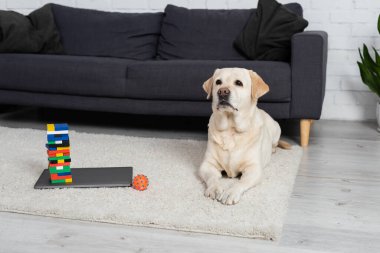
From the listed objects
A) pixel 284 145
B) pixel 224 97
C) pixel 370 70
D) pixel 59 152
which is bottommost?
pixel 284 145

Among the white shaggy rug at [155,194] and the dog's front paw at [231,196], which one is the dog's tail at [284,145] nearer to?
the white shaggy rug at [155,194]

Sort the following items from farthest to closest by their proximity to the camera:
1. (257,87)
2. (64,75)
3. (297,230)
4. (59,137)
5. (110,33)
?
(110,33) < (64,75) < (257,87) < (59,137) < (297,230)

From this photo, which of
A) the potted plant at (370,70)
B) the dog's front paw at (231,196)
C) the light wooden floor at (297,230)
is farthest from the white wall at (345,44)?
the dog's front paw at (231,196)

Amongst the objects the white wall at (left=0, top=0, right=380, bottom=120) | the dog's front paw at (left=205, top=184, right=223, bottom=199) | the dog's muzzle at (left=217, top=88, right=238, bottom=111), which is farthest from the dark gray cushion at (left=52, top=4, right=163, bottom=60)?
the dog's front paw at (left=205, top=184, right=223, bottom=199)

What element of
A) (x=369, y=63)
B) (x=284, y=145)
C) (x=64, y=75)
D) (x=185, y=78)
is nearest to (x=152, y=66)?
(x=185, y=78)

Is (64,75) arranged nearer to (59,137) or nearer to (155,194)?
(59,137)

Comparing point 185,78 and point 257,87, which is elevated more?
point 257,87

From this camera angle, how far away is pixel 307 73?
2.96 metres

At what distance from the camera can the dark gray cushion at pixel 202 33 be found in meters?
3.60

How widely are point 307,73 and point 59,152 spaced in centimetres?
153

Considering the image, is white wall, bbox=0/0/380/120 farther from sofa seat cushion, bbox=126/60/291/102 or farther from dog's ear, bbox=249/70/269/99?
dog's ear, bbox=249/70/269/99

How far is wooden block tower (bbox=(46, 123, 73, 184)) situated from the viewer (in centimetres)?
221

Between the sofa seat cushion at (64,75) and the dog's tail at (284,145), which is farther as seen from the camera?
the sofa seat cushion at (64,75)

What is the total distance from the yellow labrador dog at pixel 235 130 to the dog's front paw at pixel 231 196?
6 cm
